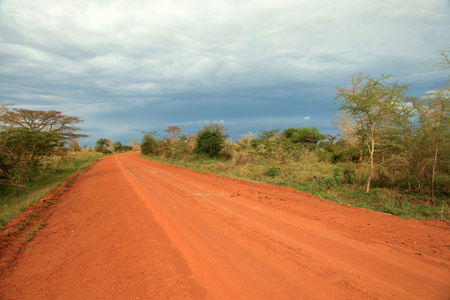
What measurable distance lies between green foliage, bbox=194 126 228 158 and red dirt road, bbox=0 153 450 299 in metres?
16.3

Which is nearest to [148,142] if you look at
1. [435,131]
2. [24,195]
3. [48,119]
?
[48,119]

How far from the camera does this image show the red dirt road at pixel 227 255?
119 inches

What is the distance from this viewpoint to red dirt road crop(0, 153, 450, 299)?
119 inches

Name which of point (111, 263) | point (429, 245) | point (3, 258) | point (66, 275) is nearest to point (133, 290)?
point (111, 263)

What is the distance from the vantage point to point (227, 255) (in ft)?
12.9

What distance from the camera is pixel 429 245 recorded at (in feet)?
14.0

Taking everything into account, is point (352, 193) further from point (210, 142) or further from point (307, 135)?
point (307, 135)

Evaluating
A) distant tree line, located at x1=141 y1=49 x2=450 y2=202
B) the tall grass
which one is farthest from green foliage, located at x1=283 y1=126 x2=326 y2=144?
the tall grass

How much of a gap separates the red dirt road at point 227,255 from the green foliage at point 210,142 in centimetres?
1626

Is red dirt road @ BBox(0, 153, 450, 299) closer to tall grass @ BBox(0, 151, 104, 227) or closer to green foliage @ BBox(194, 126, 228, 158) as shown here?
A: tall grass @ BBox(0, 151, 104, 227)

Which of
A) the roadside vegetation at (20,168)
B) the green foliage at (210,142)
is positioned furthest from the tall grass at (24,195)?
the green foliage at (210,142)

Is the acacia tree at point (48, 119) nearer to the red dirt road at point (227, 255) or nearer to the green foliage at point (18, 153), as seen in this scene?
the green foliage at point (18, 153)

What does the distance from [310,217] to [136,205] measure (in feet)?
17.3

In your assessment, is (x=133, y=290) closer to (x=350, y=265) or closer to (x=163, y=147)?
(x=350, y=265)
